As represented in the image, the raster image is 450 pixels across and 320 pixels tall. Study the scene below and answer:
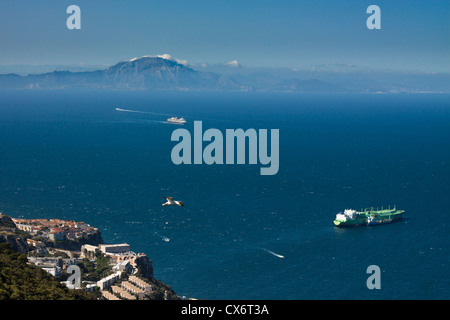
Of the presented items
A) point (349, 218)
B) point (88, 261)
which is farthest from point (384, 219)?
point (88, 261)

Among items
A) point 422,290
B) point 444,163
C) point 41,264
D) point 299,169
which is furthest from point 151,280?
point 444,163

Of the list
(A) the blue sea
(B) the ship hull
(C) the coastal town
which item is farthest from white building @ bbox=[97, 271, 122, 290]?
(B) the ship hull

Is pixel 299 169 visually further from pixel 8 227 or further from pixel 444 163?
pixel 8 227

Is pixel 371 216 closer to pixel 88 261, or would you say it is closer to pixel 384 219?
pixel 384 219
